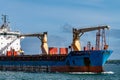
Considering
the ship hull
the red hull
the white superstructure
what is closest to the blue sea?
the red hull

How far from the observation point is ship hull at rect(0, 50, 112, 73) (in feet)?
202

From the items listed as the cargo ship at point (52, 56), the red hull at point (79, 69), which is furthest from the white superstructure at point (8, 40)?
the red hull at point (79, 69)

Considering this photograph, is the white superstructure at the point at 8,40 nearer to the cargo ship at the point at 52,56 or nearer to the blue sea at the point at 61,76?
the cargo ship at the point at 52,56

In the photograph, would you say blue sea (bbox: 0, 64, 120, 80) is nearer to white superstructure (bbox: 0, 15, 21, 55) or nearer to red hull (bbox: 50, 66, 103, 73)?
red hull (bbox: 50, 66, 103, 73)

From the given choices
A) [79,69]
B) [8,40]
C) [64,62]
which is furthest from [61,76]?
[8,40]

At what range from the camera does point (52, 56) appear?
65.6 meters

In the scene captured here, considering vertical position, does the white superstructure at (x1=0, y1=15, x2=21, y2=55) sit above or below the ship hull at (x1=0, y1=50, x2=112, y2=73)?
above

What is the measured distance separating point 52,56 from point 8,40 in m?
14.4

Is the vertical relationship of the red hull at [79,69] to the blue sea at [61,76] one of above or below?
above

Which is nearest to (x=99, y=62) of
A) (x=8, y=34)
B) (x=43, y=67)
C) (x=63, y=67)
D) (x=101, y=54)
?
(x=101, y=54)

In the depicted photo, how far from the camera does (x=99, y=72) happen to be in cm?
6184

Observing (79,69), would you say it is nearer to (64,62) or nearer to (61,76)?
(64,62)

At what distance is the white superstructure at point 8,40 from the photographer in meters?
76.6

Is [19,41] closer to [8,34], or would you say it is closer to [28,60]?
[8,34]
